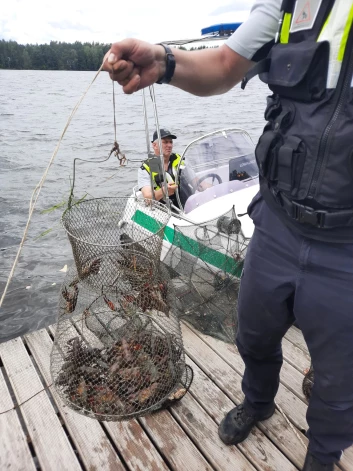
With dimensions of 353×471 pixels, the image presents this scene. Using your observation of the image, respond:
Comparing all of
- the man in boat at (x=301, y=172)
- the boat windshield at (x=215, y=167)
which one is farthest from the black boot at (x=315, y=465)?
the boat windshield at (x=215, y=167)

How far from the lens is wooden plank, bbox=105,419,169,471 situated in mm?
2303

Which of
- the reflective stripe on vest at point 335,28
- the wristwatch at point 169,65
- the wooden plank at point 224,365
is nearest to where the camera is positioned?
the reflective stripe on vest at point 335,28

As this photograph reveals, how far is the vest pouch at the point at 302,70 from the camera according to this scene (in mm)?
1455

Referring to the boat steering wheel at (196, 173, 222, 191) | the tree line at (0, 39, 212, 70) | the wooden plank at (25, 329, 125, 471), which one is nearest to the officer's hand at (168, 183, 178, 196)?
the boat steering wheel at (196, 173, 222, 191)

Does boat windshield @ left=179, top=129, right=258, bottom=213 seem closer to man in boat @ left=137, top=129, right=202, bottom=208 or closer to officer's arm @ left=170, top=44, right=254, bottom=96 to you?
man in boat @ left=137, top=129, right=202, bottom=208

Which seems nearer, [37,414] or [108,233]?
[37,414]

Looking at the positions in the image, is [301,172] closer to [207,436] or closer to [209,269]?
[207,436]

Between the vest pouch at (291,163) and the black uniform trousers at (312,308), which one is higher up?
the vest pouch at (291,163)

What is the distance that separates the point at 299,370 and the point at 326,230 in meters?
1.78

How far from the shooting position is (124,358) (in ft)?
8.63

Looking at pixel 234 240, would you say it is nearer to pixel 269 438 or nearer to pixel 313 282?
pixel 269 438

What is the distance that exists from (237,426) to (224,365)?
661 millimetres

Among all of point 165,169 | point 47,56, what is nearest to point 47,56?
point 47,56

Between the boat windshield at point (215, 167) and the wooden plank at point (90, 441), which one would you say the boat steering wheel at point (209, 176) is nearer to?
the boat windshield at point (215, 167)
